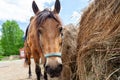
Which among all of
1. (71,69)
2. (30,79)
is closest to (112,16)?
(71,69)

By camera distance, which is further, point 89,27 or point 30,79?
point 30,79

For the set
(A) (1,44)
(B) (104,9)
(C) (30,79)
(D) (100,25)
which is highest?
(A) (1,44)

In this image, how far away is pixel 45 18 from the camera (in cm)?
397

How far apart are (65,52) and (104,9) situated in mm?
1341

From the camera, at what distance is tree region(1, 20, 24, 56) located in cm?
5100

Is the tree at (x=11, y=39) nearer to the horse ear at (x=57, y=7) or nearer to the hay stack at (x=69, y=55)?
the hay stack at (x=69, y=55)

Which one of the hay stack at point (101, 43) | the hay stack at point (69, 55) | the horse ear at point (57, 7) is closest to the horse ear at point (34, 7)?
the horse ear at point (57, 7)

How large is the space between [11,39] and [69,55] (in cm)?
4812

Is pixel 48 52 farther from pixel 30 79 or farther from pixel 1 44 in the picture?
pixel 1 44

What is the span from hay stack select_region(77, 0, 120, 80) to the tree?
47410mm

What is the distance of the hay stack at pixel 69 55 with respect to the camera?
4242 millimetres

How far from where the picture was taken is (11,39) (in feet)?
169

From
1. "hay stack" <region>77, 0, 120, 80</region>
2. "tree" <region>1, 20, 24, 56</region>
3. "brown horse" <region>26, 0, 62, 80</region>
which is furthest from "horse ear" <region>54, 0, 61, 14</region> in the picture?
"tree" <region>1, 20, 24, 56</region>

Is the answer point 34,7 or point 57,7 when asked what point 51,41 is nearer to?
point 57,7
